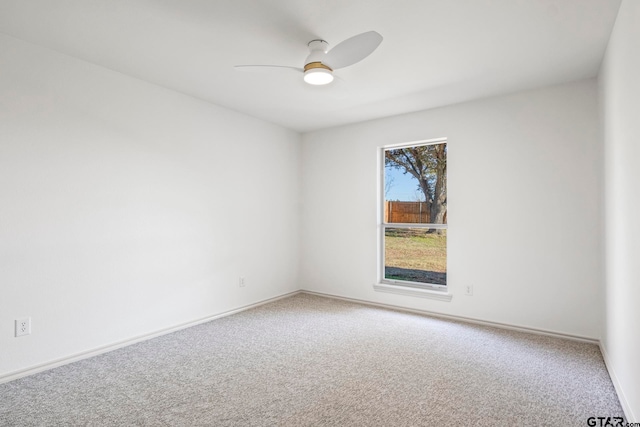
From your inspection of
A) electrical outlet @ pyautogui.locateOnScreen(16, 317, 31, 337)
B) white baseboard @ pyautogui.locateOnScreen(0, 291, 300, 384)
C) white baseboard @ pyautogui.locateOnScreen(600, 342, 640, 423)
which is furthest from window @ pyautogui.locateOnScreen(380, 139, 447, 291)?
electrical outlet @ pyautogui.locateOnScreen(16, 317, 31, 337)

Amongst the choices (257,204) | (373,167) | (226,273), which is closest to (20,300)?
(226,273)

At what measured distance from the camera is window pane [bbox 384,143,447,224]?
407 centimetres

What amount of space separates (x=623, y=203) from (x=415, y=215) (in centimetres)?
231

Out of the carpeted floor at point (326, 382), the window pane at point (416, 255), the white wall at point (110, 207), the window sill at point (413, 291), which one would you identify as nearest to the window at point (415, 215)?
the window pane at point (416, 255)

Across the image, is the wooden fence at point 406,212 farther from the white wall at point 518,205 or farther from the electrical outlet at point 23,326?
the electrical outlet at point 23,326

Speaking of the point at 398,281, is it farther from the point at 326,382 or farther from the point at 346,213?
the point at 326,382

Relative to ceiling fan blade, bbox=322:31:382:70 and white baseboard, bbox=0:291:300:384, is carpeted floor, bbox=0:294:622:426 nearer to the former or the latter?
white baseboard, bbox=0:291:300:384

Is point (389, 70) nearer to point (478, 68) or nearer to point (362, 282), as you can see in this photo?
point (478, 68)

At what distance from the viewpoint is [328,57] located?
7.51 ft

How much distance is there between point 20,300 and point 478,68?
402 centimetres

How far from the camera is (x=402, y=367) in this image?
2.59 meters

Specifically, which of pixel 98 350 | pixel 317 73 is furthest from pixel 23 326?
pixel 317 73

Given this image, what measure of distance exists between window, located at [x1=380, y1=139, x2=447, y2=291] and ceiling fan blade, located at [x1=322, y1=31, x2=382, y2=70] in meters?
2.14

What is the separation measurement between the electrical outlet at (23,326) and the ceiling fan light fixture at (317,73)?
270 cm
